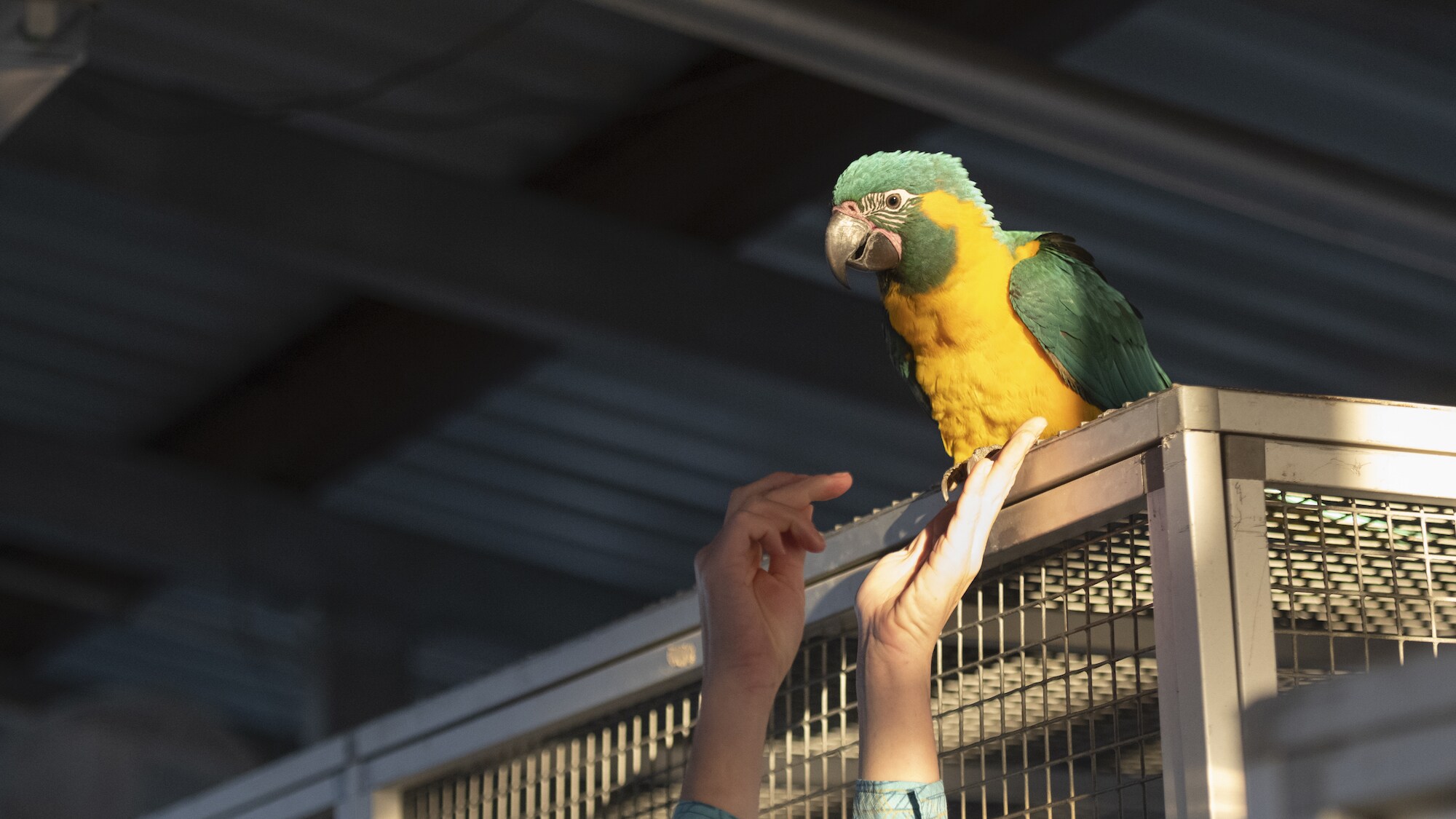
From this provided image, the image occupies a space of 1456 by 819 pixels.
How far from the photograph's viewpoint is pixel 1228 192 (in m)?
4.07

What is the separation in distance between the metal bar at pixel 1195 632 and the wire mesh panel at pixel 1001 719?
0.09 meters

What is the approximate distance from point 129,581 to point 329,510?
8.59 ft

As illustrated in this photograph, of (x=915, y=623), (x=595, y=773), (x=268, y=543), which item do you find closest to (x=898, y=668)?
(x=915, y=623)

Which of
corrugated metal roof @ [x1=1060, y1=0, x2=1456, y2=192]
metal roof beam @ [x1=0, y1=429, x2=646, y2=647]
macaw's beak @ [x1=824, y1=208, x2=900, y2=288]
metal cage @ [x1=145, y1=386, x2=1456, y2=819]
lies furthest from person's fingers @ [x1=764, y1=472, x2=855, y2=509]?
metal roof beam @ [x1=0, y1=429, x2=646, y2=647]

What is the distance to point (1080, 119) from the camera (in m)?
3.90

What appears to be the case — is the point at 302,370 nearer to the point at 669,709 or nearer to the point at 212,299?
the point at 212,299

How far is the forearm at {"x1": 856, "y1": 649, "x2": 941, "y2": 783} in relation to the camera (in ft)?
3.76

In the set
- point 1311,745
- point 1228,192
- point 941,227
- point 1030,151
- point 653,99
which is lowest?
point 1311,745

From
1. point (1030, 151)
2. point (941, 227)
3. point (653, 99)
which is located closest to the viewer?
point (941, 227)

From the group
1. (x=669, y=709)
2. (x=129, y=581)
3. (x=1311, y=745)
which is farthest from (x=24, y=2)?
(x=129, y=581)

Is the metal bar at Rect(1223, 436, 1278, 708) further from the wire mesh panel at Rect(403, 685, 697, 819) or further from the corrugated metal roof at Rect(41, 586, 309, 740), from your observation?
the corrugated metal roof at Rect(41, 586, 309, 740)

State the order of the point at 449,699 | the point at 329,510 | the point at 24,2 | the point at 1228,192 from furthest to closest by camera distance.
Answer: the point at 329,510, the point at 1228,192, the point at 24,2, the point at 449,699

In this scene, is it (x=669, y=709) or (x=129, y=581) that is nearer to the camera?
(x=669, y=709)

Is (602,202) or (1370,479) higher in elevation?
(602,202)
